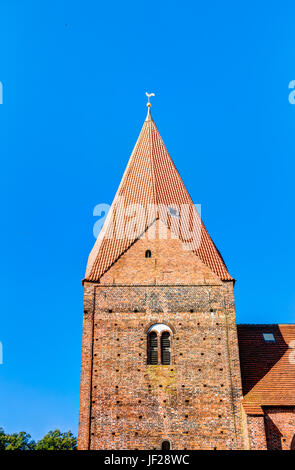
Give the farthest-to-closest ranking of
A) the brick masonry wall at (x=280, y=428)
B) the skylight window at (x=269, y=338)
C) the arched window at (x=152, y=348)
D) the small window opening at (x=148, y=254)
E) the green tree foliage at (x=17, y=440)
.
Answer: the green tree foliage at (x=17, y=440)
the skylight window at (x=269, y=338)
the small window opening at (x=148, y=254)
the arched window at (x=152, y=348)
the brick masonry wall at (x=280, y=428)

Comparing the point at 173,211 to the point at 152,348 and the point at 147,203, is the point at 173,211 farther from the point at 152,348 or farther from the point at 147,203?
the point at 152,348

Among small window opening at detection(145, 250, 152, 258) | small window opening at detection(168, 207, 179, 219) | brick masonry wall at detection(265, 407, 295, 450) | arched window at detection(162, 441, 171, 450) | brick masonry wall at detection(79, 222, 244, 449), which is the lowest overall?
arched window at detection(162, 441, 171, 450)

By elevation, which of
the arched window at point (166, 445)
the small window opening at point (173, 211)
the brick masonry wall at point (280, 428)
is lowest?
the arched window at point (166, 445)

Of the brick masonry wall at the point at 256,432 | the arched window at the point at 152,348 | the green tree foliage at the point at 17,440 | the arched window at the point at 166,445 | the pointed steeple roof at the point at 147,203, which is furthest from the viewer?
the green tree foliage at the point at 17,440

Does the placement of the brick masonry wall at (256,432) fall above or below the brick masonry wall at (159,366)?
below

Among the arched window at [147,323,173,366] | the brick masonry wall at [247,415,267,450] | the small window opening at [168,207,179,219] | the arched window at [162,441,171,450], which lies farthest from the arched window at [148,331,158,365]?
the small window opening at [168,207,179,219]

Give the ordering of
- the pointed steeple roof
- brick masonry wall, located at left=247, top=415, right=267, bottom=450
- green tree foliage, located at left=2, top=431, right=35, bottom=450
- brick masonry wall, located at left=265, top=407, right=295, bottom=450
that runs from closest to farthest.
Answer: brick masonry wall, located at left=247, top=415, right=267, bottom=450
brick masonry wall, located at left=265, top=407, right=295, bottom=450
the pointed steeple roof
green tree foliage, located at left=2, top=431, right=35, bottom=450

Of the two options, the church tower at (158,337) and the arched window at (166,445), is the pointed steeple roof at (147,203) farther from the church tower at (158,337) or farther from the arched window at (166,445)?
the arched window at (166,445)

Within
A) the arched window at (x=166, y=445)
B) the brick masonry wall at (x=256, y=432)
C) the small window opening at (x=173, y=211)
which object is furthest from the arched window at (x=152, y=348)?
the small window opening at (x=173, y=211)

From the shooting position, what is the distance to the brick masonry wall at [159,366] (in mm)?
16000

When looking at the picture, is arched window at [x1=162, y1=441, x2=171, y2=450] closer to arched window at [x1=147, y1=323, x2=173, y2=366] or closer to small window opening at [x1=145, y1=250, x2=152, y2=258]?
arched window at [x1=147, y1=323, x2=173, y2=366]

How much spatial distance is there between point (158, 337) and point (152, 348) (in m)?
0.42

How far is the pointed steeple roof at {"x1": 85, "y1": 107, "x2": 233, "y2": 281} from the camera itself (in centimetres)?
1909

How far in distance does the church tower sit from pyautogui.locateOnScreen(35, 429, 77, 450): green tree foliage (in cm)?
2028
